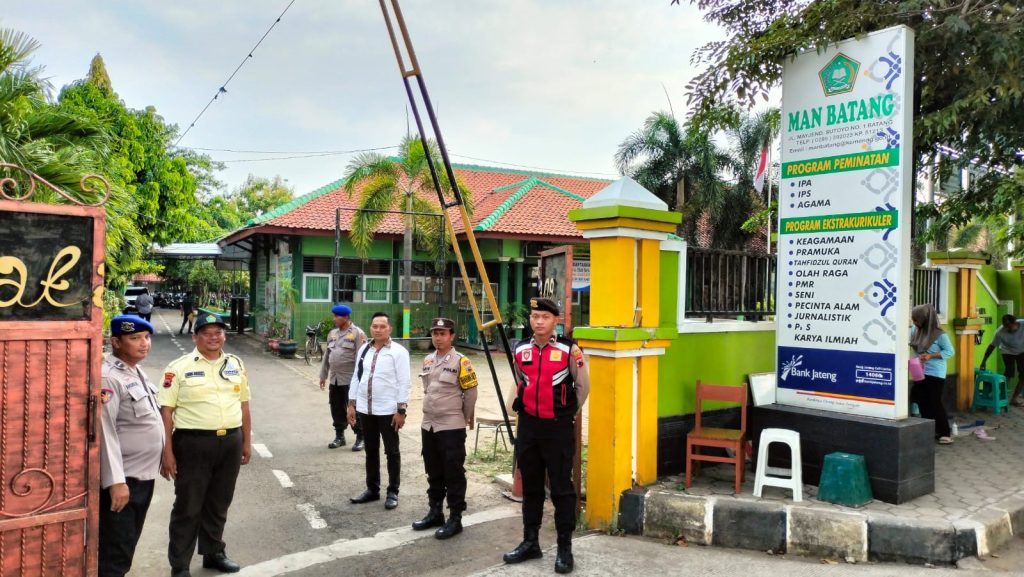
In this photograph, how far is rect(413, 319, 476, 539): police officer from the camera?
5346 mm

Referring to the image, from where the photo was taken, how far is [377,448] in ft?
20.2

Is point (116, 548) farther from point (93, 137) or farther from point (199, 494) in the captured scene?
point (93, 137)

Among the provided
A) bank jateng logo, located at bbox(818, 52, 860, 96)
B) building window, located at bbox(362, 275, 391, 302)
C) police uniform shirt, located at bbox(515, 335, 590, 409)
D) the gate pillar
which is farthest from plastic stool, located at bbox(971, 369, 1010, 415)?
building window, located at bbox(362, 275, 391, 302)

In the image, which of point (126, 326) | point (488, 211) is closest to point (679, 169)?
point (488, 211)

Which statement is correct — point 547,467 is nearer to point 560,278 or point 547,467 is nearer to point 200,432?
point 560,278

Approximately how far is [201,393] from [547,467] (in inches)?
88.5

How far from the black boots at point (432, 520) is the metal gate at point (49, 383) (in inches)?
95.7

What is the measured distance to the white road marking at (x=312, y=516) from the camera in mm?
5566

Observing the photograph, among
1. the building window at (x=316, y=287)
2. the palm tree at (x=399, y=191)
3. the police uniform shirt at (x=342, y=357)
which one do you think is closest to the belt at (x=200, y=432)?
the police uniform shirt at (x=342, y=357)

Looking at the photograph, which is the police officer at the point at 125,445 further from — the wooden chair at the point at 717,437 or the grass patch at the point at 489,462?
the wooden chair at the point at 717,437

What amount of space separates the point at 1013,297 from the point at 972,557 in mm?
A: 8357

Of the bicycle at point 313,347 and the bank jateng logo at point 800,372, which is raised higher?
the bank jateng logo at point 800,372

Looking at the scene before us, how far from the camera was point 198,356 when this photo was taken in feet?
14.8

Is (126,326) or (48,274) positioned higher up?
(48,274)
